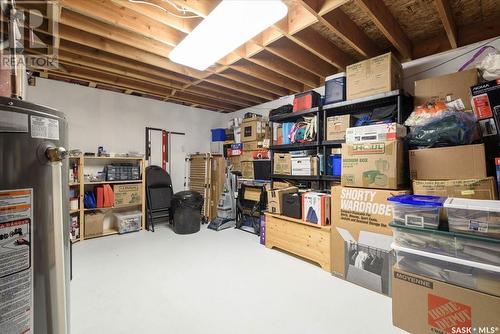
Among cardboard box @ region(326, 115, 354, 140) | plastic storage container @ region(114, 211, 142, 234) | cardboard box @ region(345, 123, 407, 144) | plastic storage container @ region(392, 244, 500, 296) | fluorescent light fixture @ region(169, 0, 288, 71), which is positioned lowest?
plastic storage container @ region(114, 211, 142, 234)

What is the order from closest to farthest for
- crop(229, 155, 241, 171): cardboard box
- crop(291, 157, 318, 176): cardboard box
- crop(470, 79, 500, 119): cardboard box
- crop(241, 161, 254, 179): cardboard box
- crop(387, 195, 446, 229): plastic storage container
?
crop(387, 195, 446, 229): plastic storage container < crop(470, 79, 500, 119): cardboard box < crop(291, 157, 318, 176): cardboard box < crop(241, 161, 254, 179): cardboard box < crop(229, 155, 241, 171): cardboard box

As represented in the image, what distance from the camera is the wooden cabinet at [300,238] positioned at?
2.69m

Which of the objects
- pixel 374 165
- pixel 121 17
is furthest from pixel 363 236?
pixel 121 17

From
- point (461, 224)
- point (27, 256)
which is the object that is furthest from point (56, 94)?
point (461, 224)

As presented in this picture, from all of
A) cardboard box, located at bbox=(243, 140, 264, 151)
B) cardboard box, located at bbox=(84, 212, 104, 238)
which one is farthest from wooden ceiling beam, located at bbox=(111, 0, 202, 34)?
cardboard box, located at bbox=(84, 212, 104, 238)

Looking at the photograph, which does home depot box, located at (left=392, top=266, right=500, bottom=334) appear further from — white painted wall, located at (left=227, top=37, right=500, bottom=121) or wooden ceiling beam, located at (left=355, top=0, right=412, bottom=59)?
white painted wall, located at (left=227, top=37, right=500, bottom=121)

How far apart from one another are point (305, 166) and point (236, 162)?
2.02m

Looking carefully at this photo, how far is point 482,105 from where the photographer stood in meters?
1.96

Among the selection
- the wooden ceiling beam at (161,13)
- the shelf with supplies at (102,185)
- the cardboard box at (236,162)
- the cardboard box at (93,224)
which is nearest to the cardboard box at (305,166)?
the cardboard box at (236,162)

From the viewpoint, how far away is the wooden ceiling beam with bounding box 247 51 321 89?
9.63ft

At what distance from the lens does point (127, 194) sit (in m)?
4.11

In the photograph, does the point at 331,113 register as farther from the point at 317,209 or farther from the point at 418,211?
the point at 418,211

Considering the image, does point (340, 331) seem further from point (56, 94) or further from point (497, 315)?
point (56, 94)

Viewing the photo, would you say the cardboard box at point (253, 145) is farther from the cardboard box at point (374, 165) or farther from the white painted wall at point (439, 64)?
the white painted wall at point (439, 64)
